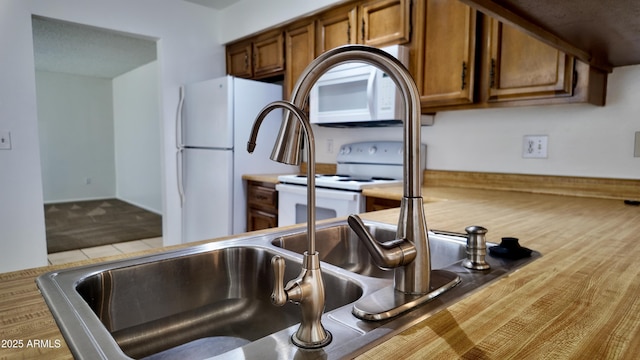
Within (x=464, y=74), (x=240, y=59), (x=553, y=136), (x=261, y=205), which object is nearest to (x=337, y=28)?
(x=464, y=74)

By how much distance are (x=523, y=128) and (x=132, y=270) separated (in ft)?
6.40

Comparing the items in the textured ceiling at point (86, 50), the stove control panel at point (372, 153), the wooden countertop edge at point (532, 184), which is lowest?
the wooden countertop edge at point (532, 184)

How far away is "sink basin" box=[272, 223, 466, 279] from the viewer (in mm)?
1018

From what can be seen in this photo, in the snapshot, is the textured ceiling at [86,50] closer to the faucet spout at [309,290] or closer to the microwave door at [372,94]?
the microwave door at [372,94]

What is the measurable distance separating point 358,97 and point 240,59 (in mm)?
1586

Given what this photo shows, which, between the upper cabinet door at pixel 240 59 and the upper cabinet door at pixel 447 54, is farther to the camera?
the upper cabinet door at pixel 240 59

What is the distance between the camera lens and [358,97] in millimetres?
2422

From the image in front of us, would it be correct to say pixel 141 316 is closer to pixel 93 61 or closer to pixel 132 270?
pixel 132 270

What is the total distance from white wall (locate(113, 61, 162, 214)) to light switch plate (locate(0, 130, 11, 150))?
271cm

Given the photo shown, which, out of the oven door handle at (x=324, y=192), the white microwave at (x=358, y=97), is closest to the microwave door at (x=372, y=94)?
the white microwave at (x=358, y=97)

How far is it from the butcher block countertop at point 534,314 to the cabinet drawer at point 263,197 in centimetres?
193

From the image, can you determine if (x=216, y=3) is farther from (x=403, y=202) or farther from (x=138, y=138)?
(x=138, y=138)

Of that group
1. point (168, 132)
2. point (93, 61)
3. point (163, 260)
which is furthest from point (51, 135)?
point (163, 260)

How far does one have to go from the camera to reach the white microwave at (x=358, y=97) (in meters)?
2.20
